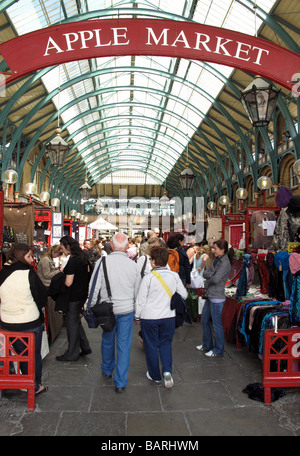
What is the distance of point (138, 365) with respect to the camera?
5.37 meters

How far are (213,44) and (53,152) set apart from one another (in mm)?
6562

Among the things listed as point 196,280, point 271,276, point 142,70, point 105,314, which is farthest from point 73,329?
point 142,70

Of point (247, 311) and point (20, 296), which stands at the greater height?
point (20, 296)

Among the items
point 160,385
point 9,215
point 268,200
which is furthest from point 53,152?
point 268,200

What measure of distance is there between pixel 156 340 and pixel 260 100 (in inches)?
150

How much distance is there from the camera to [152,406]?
397cm

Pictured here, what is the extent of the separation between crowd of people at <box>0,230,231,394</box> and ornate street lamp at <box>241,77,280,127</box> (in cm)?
197

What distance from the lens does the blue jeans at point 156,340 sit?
4512 millimetres

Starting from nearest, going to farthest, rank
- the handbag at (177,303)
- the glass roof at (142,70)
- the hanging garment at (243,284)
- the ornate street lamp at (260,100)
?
the handbag at (177,303) → the ornate street lamp at (260,100) → the hanging garment at (243,284) → the glass roof at (142,70)

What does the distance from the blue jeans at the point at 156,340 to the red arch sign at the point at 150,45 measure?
12.2ft

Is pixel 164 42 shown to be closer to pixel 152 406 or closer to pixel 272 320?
pixel 272 320

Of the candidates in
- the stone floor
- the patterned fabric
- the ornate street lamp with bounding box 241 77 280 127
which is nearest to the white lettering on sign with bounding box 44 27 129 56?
the ornate street lamp with bounding box 241 77 280 127

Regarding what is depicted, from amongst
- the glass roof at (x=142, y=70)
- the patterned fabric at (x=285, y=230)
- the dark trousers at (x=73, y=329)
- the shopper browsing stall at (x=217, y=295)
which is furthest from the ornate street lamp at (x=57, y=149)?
the patterned fabric at (x=285, y=230)

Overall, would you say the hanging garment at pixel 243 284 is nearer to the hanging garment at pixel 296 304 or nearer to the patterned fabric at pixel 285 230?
the patterned fabric at pixel 285 230
